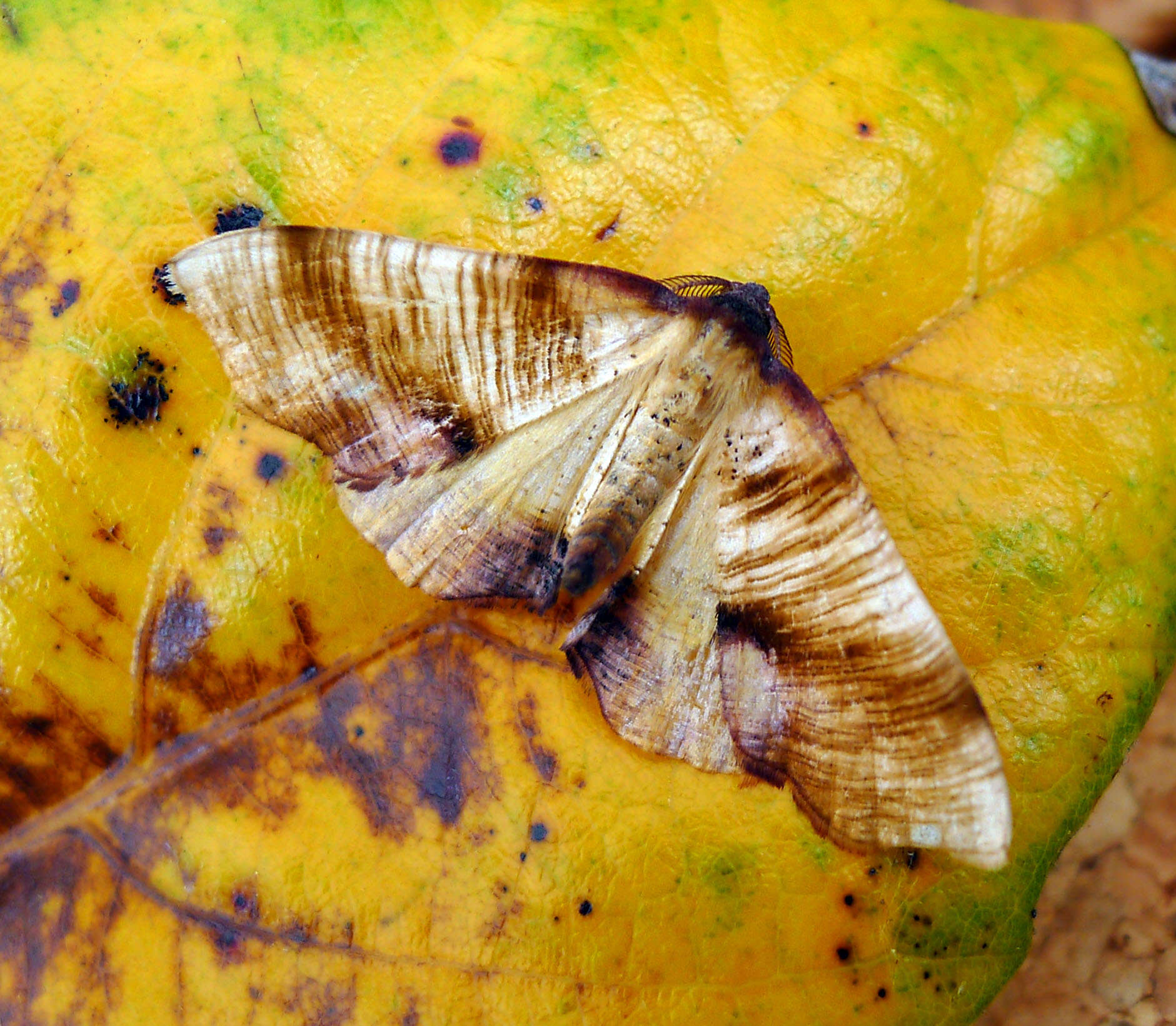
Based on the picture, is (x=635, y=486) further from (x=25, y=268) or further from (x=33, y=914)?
(x=33, y=914)

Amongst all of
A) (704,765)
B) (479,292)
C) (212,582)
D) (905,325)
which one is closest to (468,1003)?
(704,765)

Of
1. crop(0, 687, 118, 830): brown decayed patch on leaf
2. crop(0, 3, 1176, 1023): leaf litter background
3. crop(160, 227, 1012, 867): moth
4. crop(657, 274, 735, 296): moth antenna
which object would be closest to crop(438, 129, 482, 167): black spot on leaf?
crop(0, 3, 1176, 1023): leaf litter background

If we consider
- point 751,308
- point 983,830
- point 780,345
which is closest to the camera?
point 983,830

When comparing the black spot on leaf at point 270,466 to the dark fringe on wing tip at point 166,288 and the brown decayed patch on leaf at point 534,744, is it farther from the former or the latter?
the brown decayed patch on leaf at point 534,744

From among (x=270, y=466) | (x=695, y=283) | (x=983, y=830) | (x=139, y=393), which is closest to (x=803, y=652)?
(x=983, y=830)

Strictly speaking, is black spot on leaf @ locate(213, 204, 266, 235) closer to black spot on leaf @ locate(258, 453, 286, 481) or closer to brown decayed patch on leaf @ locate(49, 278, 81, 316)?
brown decayed patch on leaf @ locate(49, 278, 81, 316)

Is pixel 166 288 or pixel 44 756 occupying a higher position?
pixel 166 288
